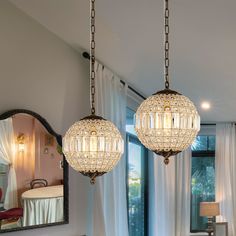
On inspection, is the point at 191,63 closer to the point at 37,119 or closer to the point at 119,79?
the point at 119,79

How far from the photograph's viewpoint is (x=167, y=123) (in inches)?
79.0

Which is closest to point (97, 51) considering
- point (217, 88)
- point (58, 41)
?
point (58, 41)

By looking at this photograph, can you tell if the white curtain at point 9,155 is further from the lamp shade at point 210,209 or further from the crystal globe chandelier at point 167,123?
the lamp shade at point 210,209

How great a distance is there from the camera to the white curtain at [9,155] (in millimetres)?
3328

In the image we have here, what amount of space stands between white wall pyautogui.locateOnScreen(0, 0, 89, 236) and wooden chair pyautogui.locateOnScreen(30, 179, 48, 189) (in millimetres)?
364

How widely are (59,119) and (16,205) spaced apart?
3.05ft

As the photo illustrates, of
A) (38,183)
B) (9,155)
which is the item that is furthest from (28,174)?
(9,155)

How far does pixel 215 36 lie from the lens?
3.39 metres

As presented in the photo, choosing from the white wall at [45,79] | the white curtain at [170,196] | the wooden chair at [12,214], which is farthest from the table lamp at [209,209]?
the wooden chair at [12,214]

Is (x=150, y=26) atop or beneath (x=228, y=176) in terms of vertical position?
atop

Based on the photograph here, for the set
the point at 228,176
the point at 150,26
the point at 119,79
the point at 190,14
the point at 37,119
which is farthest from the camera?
the point at 228,176

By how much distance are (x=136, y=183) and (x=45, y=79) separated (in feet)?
9.77

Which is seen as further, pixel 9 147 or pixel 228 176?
pixel 228 176

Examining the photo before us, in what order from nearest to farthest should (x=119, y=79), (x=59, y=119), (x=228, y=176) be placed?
(x=59, y=119)
(x=119, y=79)
(x=228, y=176)
